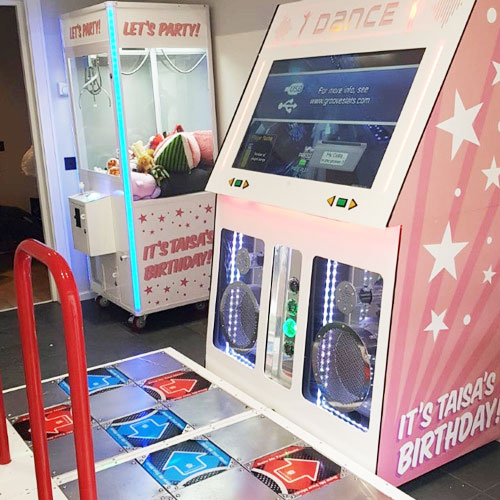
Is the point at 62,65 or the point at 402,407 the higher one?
the point at 62,65

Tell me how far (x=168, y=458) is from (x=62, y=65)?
3.23 m

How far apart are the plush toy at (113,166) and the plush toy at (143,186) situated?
0.62ft

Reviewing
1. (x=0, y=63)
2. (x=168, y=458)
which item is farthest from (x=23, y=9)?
(x=168, y=458)

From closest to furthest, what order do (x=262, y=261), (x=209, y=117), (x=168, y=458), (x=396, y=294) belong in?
(x=396, y=294)
(x=168, y=458)
(x=262, y=261)
(x=209, y=117)

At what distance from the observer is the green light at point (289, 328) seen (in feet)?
9.27

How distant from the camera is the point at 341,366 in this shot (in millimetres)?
2543

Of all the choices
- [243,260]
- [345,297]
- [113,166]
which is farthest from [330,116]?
[113,166]

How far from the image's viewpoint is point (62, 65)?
4707 mm

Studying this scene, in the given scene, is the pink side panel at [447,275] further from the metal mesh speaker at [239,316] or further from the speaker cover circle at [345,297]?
the metal mesh speaker at [239,316]

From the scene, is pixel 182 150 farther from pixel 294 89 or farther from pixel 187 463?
pixel 187 463

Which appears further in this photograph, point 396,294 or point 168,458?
point 168,458

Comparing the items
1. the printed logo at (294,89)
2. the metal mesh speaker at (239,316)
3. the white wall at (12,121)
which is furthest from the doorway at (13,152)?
the printed logo at (294,89)

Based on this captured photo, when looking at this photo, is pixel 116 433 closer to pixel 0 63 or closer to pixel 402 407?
pixel 402 407

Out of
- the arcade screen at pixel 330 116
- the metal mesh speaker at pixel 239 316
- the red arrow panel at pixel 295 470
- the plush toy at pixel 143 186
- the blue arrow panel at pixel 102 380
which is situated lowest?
the blue arrow panel at pixel 102 380
